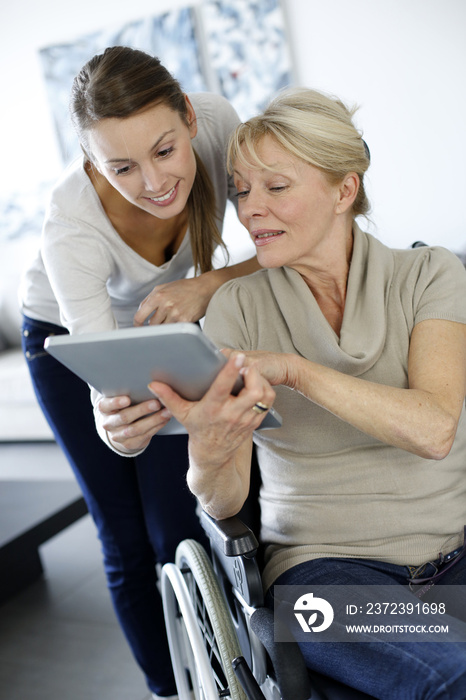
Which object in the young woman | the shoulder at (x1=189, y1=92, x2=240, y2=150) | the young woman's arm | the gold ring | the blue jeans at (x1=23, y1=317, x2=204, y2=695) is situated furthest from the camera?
the blue jeans at (x1=23, y1=317, x2=204, y2=695)

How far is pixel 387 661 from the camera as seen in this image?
3.27 feet

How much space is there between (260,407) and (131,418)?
0.72 ft

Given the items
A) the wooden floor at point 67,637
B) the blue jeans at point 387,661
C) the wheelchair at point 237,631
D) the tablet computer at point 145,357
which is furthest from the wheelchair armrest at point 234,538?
the wooden floor at point 67,637

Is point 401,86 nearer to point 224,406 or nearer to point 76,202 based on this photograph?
point 76,202

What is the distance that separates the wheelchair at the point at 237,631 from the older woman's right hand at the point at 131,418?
0.22m

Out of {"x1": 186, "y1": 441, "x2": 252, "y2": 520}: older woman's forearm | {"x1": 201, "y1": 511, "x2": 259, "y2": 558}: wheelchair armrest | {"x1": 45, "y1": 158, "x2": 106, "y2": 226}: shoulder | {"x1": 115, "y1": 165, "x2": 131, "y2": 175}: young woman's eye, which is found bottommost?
{"x1": 201, "y1": 511, "x2": 259, "y2": 558}: wheelchair armrest

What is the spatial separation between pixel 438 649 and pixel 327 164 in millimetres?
844

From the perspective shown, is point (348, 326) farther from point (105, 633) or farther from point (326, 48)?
point (326, 48)

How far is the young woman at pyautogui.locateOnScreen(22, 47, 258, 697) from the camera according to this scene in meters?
1.22

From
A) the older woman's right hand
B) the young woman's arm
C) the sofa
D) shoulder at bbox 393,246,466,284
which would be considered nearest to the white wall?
the sofa

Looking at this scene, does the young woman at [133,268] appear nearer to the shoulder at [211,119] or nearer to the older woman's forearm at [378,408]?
the shoulder at [211,119]

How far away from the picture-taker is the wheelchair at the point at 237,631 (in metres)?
1.04

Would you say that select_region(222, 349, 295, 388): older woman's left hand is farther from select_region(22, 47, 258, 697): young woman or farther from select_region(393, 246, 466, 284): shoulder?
select_region(393, 246, 466, 284): shoulder

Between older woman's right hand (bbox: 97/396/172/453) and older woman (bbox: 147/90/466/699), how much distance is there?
0.29 feet
